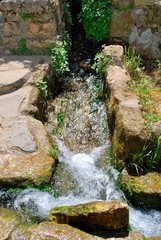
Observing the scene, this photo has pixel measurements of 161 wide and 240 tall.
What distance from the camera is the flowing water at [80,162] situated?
463 centimetres

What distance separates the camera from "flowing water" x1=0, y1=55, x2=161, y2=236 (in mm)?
4629

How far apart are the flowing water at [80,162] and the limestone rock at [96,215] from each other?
0.37 metres

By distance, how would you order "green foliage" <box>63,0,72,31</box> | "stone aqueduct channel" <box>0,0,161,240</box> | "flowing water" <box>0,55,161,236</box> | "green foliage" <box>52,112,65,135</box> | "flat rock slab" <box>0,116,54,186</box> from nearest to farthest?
1. "stone aqueduct channel" <box>0,0,161,240</box>
2. "flowing water" <box>0,55,161,236</box>
3. "flat rock slab" <box>0,116,54,186</box>
4. "green foliage" <box>52,112,65,135</box>
5. "green foliage" <box>63,0,72,31</box>

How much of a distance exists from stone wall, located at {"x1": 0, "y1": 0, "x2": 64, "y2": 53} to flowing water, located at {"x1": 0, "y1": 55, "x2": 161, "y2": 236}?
1049 millimetres

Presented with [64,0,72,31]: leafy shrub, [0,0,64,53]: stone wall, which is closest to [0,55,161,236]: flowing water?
[0,0,64,53]: stone wall

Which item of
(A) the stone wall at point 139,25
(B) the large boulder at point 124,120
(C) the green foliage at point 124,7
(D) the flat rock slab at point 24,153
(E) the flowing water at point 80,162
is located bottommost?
(E) the flowing water at point 80,162

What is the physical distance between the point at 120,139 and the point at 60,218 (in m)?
1.49

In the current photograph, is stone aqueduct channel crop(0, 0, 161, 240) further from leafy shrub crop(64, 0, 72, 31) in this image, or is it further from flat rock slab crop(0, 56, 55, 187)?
leafy shrub crop(64, 0, 72, 31)

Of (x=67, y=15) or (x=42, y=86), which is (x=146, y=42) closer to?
(x=67, y=15)

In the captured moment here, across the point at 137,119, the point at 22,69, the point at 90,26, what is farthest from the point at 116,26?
the point at 137,119

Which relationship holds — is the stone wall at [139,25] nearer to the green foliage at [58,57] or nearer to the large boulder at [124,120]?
the green foliage at [58,57]

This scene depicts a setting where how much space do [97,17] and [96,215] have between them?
17.0 feet

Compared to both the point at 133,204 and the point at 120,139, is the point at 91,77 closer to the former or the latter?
the point at 120,139

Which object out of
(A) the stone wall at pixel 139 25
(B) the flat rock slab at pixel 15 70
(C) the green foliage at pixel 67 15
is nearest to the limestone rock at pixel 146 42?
(A) the stone wall at pixel 139 25
